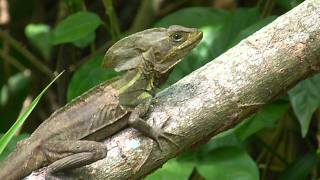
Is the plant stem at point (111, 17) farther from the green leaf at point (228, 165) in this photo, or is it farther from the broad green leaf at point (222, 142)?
the green leaf at point (228, 165)

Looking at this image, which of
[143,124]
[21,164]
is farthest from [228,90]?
[21,164]

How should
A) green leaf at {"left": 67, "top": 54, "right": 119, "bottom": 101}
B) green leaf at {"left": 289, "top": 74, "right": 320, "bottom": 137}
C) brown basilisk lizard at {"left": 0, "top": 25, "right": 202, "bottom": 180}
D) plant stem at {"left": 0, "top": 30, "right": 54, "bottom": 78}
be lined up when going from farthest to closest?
plant stem at {"left": 0, "top": 30, "right": 54, "bottom": 78}
green leaf at {"left": 67, "top": 54, "right": 119, "bottom": 101}
green leaf at {"left": 289, "top": 74, "right": 320, "bottom": 137}
brown basilisk lizard at {"left": 0, "top": 25, "right": 202, "bottom": 180}

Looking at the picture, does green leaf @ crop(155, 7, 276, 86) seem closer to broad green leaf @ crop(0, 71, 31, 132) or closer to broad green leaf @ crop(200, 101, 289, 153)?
broad green leaf @ crop(200, 101, 289, 153)

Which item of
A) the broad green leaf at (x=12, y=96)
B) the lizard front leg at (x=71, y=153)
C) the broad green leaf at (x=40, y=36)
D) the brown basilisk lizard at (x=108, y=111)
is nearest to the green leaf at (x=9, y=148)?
the brown basilisk lizard at (x=108, y=111)

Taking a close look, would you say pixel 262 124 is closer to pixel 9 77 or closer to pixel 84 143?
pixel 84 143

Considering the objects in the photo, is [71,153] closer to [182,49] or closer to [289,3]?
[182,49]

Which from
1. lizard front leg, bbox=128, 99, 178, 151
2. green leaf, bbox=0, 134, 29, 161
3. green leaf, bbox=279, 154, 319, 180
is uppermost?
green leaf, bbox=0, 134, 29, 161

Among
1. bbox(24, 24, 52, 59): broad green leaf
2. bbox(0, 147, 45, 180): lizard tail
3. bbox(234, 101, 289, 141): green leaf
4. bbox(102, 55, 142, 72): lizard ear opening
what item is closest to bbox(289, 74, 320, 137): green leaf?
bbox(234, 101, 289, 141): green leaf
